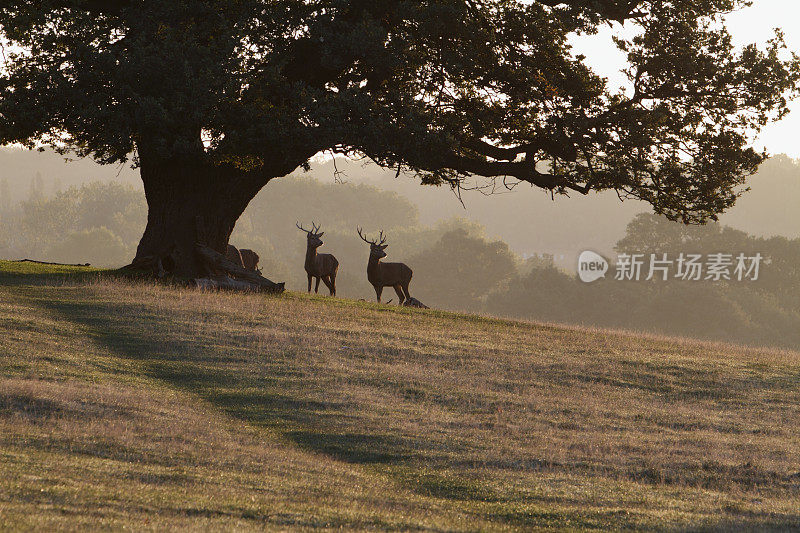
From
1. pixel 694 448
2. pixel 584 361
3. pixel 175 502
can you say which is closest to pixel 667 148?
pixel 584 361

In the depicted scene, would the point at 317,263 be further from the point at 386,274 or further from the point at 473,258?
the point at 473,258

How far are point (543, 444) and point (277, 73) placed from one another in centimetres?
1618

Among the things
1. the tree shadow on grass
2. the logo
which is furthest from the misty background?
the tree shadow on grass

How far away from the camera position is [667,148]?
98.6ft

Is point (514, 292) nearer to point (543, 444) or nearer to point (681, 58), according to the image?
point (681, 58)

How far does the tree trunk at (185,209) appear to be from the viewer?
3034 centimetres

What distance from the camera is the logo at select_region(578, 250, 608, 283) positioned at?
83.9m

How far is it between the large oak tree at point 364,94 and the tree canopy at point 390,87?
0.20ft

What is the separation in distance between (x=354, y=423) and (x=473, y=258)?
7885cm

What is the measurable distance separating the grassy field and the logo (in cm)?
5606

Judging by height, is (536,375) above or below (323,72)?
below

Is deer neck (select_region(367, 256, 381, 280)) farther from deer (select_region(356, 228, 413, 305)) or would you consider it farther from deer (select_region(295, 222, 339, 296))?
deer (select_region(295, 222, 339, 296))

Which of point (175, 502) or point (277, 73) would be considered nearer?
point (175, 502)

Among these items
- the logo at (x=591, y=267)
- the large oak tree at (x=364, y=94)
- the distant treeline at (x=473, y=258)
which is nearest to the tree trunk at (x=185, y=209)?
the large oak tree at (x=364, y=94)
